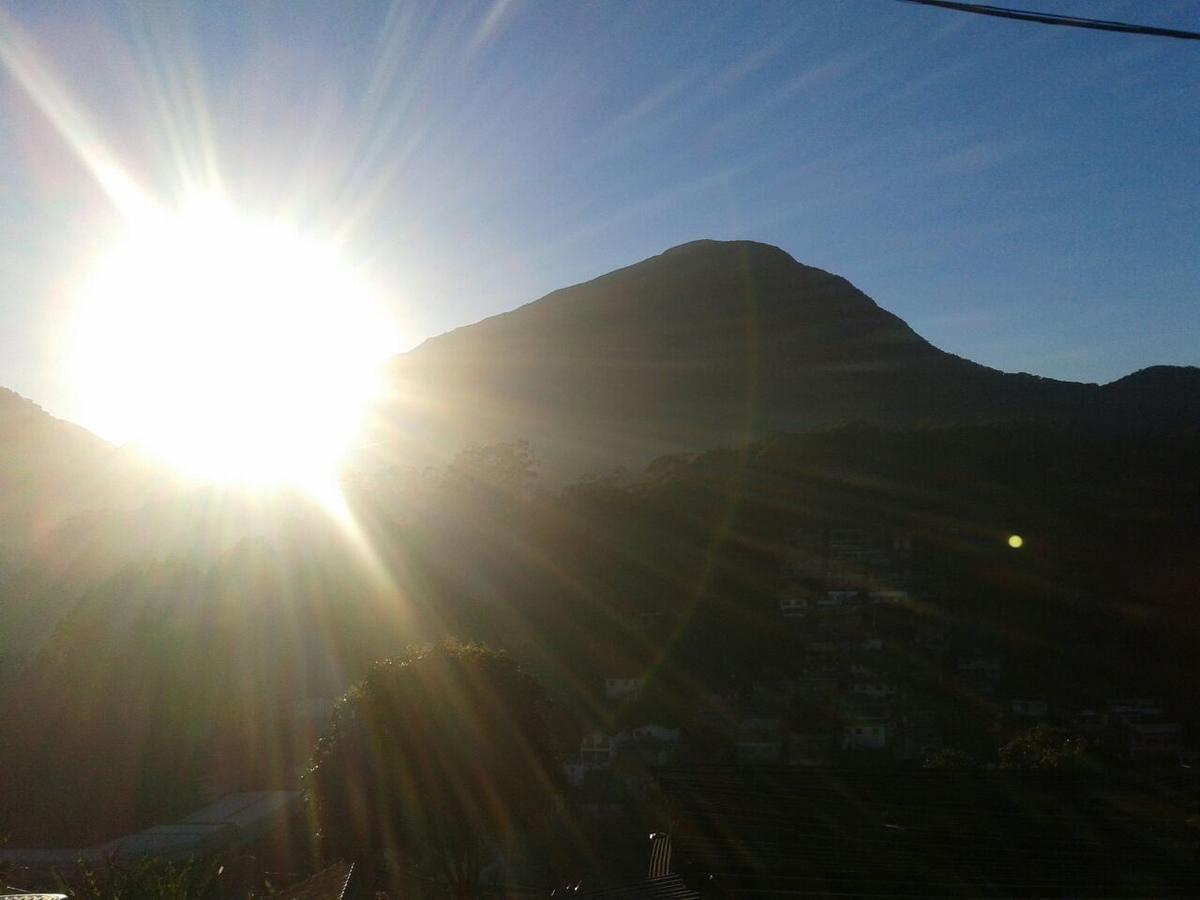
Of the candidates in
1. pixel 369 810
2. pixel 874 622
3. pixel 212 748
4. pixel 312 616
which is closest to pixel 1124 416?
pixel 874 622

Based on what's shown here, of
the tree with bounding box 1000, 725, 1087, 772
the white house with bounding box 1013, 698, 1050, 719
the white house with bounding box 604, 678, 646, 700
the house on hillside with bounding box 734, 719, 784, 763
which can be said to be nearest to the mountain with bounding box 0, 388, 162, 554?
the white house with bounding box 604, 678, 646, 700

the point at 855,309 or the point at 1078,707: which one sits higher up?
the point at 855,309

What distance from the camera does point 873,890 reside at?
18.8 ft

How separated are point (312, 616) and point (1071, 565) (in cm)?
1734

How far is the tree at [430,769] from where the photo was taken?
968 cm

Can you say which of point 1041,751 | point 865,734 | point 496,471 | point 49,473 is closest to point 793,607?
point 865,734

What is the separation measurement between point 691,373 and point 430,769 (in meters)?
70.5

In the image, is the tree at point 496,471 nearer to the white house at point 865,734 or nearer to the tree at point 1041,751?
the white house at point 865,734

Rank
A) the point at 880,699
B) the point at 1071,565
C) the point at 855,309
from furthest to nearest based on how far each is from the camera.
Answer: the point at 855,309, the point at 1071,565, the point at 880,699

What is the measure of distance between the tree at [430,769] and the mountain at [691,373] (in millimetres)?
44939

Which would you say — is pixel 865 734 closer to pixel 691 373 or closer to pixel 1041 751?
pixel 1041 751

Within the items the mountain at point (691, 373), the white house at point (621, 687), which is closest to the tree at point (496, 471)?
the white house at point (621, 687)

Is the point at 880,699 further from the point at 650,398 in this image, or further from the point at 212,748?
the point at 650,398

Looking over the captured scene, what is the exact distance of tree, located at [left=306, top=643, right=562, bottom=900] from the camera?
9.68 meters
